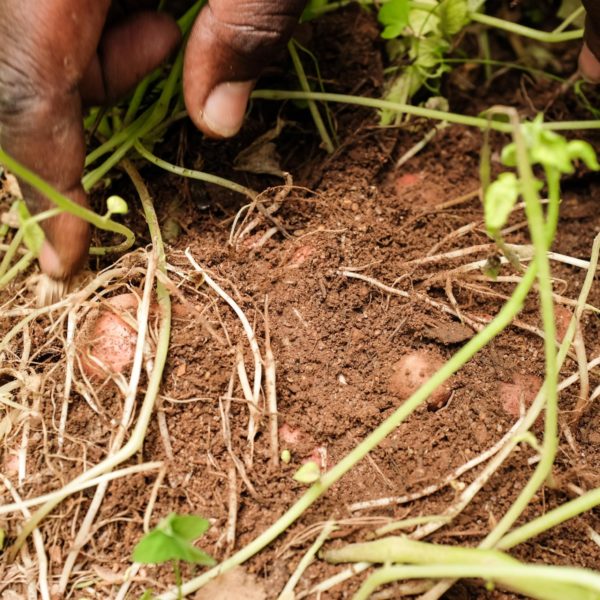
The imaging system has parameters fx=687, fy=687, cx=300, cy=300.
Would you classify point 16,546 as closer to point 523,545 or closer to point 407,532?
point 407,532

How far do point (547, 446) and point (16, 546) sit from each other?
79 centimetres

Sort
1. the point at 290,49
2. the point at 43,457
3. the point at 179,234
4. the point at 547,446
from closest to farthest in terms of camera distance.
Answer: the point at 547,446, the point at 43,457, the point at 179,234, the point at 290,49

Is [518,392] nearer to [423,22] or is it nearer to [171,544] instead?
[171,544]

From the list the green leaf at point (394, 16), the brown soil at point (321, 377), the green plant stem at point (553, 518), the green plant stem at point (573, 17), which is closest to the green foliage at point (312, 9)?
the green leaf at point (394, 16)

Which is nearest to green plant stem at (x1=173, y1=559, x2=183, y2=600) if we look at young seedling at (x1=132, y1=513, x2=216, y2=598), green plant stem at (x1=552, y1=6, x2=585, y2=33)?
young seedling at (x1=132, y1=513, x2=216, y2=598)

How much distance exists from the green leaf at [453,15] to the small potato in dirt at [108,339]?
2.99 ft

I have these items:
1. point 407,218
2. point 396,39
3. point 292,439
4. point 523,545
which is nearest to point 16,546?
point 292,439

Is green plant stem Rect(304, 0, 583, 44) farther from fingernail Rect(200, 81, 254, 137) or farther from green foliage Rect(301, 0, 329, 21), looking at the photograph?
fingernail Rect(200, 81, 254, 137)

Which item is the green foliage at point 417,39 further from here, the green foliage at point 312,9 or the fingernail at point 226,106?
the fingernail at point 226,106

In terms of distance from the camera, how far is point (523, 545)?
1038 millimetres

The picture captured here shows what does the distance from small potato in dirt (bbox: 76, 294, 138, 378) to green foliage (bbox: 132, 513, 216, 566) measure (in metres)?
0.32

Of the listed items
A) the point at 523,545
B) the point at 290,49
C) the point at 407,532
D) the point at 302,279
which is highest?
the point at 290,49

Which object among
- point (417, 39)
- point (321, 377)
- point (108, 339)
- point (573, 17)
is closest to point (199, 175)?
point (108, 339)

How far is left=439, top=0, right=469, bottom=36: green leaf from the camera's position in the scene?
58.3 inches
